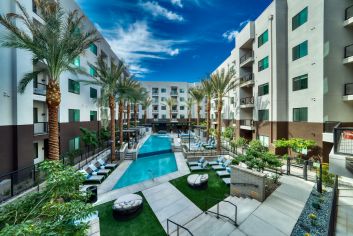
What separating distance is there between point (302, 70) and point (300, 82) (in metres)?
1.29

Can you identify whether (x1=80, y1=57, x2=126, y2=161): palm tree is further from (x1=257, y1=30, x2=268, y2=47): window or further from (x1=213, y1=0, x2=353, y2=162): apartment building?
(x1=257, y1=30, x2=268, y2=47): window

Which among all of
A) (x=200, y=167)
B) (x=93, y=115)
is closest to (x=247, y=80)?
(x=200, y=167)

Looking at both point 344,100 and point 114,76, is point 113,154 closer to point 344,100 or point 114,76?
point 114,76

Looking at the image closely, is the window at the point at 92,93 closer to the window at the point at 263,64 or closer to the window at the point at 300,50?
the window at the point at 263,64

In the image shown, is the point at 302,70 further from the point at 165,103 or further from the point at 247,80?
the point at 165,103

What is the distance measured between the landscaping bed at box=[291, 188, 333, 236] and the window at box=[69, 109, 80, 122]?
78.8 ft

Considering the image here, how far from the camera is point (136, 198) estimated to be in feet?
32.7

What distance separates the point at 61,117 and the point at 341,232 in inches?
969

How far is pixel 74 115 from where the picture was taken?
71.4 ft

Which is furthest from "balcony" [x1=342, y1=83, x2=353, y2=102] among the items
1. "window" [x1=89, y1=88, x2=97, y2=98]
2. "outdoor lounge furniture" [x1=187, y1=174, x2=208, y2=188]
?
"window" [x1=89, y1=88, x2=97, y2=98]

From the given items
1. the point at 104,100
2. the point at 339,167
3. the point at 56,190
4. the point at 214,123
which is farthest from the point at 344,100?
the point at 214,123

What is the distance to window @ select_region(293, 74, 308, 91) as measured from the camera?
17.2 metres

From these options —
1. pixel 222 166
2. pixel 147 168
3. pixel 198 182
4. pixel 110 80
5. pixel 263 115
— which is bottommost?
pixel 147 168

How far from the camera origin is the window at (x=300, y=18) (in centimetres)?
1712
